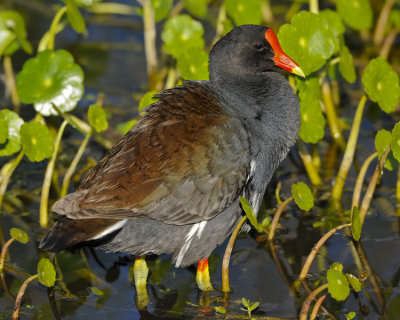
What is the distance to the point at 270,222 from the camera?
4.04 m

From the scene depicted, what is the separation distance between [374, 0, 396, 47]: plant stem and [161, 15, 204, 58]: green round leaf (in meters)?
1.85

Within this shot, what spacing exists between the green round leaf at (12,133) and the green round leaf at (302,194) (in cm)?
153

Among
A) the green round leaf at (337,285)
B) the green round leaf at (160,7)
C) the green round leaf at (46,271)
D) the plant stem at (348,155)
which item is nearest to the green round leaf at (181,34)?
the green round leaf at (160,7)

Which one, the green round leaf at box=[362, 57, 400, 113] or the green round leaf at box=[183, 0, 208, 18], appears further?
the green round leaf at box=[183, 0, 208, 18]

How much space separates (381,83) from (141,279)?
5.48 feet

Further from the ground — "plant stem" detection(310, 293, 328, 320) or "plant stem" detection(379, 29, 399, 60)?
"plant stem" detection(379, 29, 399, 60)

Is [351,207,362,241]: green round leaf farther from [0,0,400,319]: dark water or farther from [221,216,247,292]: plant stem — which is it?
[221,216,247,292]: plant stem

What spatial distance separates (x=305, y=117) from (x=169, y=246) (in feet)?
3.84

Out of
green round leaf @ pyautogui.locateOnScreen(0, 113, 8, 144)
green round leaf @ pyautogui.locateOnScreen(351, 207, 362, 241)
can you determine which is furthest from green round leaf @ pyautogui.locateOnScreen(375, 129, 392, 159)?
green round leaf @ pyautogui.locateOnScreen(0, 113, 8, 144)

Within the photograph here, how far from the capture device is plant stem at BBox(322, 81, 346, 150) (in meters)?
4.55

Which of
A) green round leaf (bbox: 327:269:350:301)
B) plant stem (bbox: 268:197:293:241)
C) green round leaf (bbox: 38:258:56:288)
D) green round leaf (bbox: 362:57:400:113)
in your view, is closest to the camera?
green round leaf (bbox: 327:269:350:301)

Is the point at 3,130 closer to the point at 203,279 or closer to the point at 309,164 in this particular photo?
the point at 203,279

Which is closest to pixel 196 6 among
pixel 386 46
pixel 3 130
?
pixel 386 46

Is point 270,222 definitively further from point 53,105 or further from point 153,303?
point 53,105
